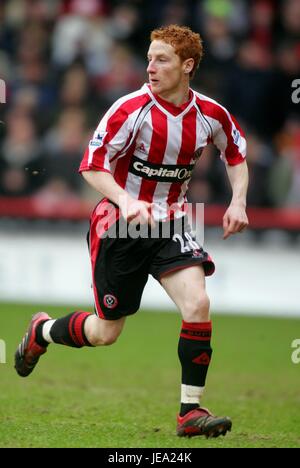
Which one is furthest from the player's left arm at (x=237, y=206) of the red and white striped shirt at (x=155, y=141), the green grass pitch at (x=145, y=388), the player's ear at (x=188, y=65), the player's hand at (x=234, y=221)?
the green grass pitch at (x=145, y=388)

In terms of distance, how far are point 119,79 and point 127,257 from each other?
25.2ft

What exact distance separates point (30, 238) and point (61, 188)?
758 millimetres

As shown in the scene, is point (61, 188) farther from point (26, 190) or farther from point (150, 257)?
point (150, 257)

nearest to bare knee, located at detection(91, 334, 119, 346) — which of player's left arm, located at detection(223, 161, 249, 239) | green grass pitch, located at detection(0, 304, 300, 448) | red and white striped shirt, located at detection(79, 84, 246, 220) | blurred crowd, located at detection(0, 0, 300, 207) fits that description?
green grass pitch, located at detection(0, 304, 300, 448)

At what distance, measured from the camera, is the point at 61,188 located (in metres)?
12.9

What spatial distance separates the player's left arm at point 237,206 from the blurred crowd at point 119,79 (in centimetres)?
599

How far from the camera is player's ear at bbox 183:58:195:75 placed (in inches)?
242

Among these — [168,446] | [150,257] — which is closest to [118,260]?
[150,257]

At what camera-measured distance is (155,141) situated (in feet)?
20.2

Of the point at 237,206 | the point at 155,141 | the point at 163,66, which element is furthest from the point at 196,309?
the point at 163,66

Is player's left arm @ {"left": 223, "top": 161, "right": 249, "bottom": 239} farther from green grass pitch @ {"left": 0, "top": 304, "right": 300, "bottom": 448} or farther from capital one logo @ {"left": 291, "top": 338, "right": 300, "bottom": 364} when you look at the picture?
capital one logo @ {"left": 291, "top": 338, "right": 300, "bottom": 364}

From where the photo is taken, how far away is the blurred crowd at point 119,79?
12.8 metres

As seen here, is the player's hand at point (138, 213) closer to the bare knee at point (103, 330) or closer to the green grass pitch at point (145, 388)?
the bare knee at point (103, 330)
